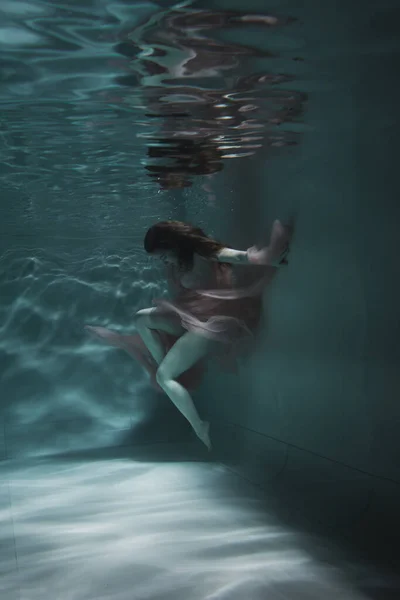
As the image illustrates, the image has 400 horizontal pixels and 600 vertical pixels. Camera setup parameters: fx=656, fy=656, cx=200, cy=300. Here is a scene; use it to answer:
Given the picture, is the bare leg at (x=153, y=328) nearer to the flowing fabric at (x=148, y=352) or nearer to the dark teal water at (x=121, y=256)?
the flowing fabric at (x=148, y=352)

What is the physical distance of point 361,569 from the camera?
6062 mm

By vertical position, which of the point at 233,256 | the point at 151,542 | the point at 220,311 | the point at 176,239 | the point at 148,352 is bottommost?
the point at 151,542

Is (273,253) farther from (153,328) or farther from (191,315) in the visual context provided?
(153,328)

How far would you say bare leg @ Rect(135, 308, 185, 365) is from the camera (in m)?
8.69

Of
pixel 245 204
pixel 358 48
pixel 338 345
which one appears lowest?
pixel 338 345

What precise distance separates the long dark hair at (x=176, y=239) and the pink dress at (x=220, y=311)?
23.6 inches

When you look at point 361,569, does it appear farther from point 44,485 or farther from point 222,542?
point 44,485

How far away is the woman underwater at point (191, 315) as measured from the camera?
7.90m

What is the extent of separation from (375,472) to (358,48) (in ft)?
14.5

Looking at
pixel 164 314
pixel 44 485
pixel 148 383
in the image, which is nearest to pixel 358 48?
pixel 164 314

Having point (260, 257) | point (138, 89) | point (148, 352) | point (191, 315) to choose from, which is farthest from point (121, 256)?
point (260, 257)

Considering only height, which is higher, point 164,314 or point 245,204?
point 245,204

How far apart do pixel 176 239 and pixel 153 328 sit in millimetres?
1449

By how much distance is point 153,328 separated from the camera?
877cm
